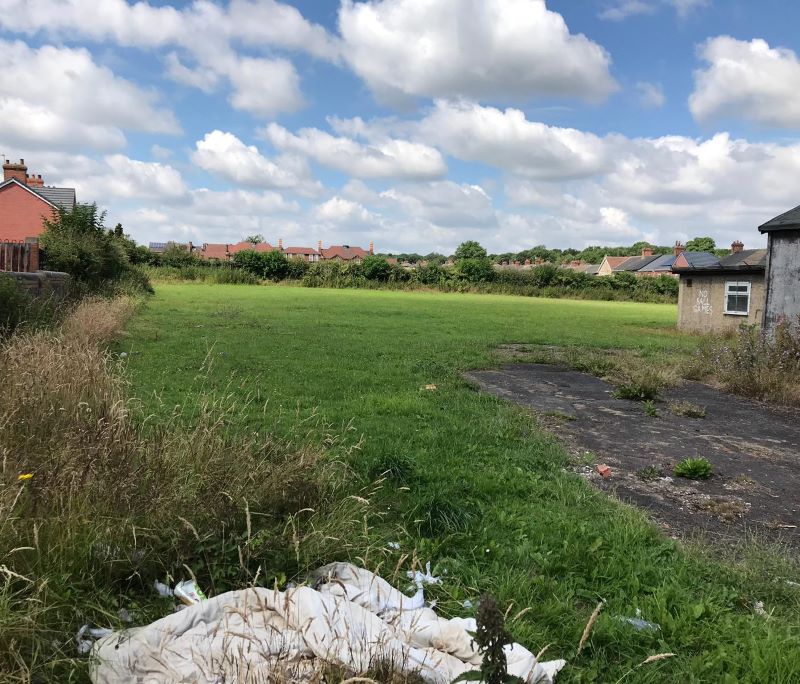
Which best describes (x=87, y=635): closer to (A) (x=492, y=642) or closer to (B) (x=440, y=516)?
(A) (x=492, y=642)

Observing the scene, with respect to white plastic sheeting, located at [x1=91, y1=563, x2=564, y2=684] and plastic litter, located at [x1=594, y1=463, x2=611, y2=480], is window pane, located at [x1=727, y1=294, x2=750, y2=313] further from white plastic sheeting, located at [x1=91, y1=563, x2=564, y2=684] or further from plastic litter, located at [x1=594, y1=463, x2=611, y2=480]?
white plastic sheeting, located at [x1=91, y1=563, x2=564, y2=684]

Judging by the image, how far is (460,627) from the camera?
8.45ft

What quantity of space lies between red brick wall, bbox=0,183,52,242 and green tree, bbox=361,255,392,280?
25440mm

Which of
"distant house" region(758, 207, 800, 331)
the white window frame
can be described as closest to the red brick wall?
the white window frame

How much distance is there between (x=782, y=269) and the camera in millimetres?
11852

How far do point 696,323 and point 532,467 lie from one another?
20.8 m

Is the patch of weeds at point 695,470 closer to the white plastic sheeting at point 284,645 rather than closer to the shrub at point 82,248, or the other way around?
the white plastic sheeting at point 284,645

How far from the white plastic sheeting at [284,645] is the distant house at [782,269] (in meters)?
11.4

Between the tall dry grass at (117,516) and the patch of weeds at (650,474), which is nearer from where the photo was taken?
the tall dry grass at (117,516)

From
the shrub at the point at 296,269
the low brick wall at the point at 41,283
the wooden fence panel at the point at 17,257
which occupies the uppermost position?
the shrub at the point at 296,269

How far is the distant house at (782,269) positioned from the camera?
11.5m

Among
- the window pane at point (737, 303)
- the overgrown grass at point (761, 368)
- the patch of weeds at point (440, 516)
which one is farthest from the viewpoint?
the window pane at point (737, 303)

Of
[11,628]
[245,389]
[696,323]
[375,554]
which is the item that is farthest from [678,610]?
[696,323]

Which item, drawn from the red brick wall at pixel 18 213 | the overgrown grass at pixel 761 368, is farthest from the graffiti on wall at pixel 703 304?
the red brick wall at pixel 18 213
